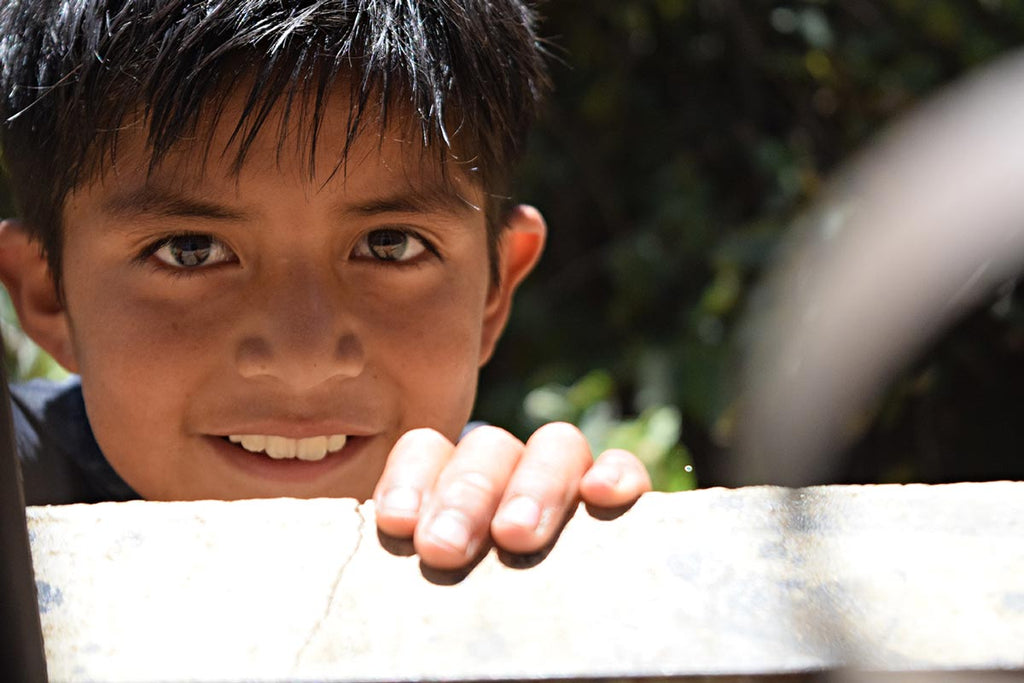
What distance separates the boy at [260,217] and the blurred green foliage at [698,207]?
0.90m

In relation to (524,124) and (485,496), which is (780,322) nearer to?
(524,124)

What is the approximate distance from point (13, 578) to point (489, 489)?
335 millimetres

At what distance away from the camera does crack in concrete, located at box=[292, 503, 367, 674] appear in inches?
21.3

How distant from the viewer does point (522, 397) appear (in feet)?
8.68

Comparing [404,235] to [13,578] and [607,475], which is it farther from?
[13,578]

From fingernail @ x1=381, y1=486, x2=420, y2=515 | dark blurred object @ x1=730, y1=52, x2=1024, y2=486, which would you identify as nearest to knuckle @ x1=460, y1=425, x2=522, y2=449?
fingernail @ x1=381, y1=486, x2=420, y2=515

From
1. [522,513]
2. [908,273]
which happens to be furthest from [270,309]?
[908,273]

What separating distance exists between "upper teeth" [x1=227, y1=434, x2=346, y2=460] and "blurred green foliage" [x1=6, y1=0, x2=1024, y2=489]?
951 millimetres

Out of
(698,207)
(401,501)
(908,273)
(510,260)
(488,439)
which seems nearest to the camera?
(908,273)

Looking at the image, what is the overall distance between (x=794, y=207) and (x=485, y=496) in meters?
1.92

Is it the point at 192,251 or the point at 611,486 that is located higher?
the point at 611,486

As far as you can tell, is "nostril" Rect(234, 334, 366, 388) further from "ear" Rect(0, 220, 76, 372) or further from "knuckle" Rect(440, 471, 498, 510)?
"knuckle" Rect(440, 471, 498, 510)

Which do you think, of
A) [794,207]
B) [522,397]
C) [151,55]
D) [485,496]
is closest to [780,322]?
[794,207]

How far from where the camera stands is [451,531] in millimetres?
632
